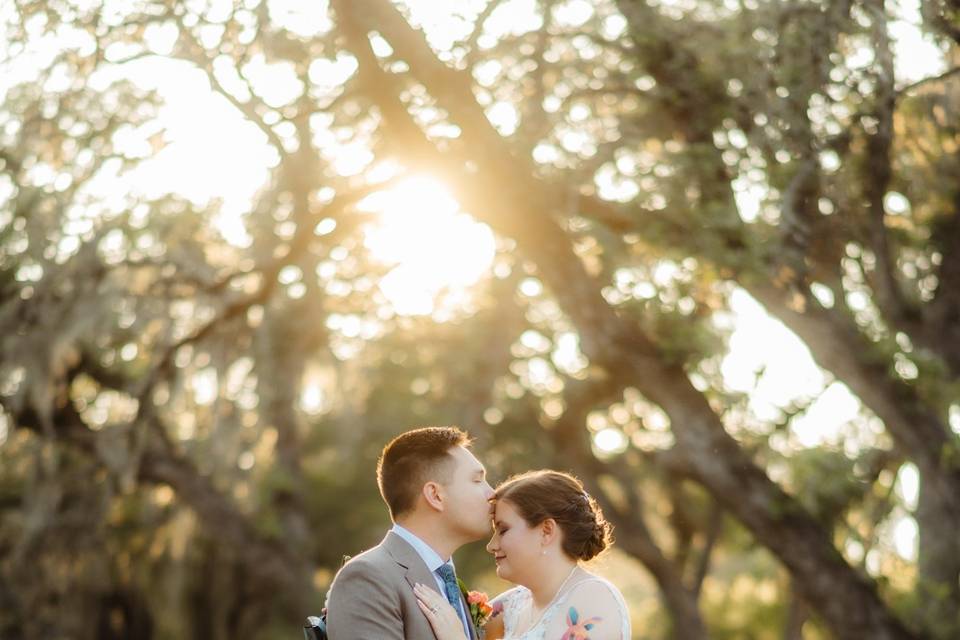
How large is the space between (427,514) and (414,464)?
0.51ft

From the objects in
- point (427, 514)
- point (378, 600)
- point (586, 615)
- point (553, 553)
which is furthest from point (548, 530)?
point (378, 600)

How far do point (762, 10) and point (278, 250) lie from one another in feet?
14.0

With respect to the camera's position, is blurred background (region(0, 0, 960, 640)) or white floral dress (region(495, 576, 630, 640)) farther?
blurred background (region(0, 0, 960, 640))

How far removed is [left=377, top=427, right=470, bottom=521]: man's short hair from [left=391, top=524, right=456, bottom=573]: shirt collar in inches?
3.2

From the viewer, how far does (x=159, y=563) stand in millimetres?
17047

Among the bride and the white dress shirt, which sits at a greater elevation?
the white dress shirt

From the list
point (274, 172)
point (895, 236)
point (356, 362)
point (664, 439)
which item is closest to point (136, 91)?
point (274, 172)

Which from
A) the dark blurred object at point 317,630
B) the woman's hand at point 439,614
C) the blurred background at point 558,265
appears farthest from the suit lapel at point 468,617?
the blurred background at point 558,265

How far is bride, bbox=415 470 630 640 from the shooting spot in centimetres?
417

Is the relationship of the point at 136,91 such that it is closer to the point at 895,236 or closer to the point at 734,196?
the point at 734,196

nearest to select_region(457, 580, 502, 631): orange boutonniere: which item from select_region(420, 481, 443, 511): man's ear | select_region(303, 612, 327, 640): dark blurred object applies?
select_region(420, 481, 443, 511): man's ear

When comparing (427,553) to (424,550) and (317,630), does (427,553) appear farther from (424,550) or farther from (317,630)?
(317,630)

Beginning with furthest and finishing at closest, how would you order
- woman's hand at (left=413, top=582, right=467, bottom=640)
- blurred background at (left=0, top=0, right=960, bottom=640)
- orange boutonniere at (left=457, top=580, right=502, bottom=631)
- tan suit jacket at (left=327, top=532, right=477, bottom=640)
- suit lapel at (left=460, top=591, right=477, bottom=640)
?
1. blurred background at (left=0, top=0, right=960, bottom=640)
2. orange boutonniere at (left=457, top=580, right=502, bottom=631)
3. suit lapel at (left=460, top=591, right=477, bottom=640)
4. woman's hand at (left=413, top=582, right=467, bottom=640)
5. tan suit jacket at (left=327, top=532, right=477, bottom=640)

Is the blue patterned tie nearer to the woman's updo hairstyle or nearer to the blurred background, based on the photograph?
the woman's updo hairstyle
